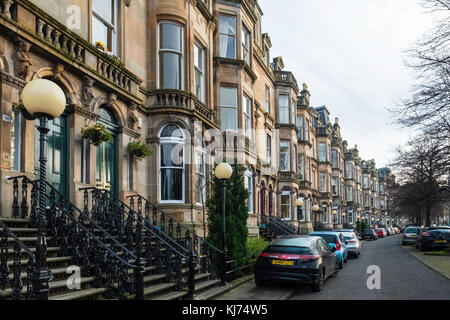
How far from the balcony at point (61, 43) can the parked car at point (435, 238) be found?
61.6ft

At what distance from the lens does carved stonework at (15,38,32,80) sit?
9.11 meters

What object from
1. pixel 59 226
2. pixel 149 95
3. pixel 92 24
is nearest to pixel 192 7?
pixel 149 95

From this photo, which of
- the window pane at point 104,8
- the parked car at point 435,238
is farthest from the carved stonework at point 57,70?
the parked car at point 435,238

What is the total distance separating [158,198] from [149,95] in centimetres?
356

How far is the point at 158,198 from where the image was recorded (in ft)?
48.4

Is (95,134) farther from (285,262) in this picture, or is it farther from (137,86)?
(285,262)

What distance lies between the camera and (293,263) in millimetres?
11305

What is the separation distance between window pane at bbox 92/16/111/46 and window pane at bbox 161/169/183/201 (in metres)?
4.66

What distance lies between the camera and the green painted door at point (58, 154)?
10.6m

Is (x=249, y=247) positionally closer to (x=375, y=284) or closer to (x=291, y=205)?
(x=375, y=284)

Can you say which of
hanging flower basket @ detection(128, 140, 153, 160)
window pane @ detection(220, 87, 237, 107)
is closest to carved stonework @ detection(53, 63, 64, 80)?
hanging flower basket @ detection(128, 140, 153, 160)

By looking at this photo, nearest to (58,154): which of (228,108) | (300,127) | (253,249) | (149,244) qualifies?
(149,244)

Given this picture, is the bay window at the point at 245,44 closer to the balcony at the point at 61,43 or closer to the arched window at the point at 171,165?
the arched window at the point at 171,165

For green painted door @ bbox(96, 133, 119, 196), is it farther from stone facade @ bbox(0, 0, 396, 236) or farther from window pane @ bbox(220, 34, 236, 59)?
window pane @ bbox(220, 34, 236, 59)
